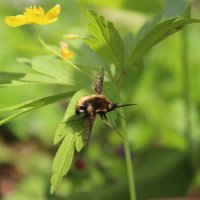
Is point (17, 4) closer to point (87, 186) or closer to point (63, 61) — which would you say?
point (87, 186)

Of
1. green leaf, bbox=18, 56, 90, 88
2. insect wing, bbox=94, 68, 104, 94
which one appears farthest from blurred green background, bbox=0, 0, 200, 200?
insect wing, bbox=94, 68, 104, 94

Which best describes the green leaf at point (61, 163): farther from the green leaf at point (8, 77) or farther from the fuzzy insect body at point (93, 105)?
the green leaf at point (8, 77)

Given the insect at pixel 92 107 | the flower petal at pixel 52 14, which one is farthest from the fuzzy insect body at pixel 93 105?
the flower petal at pixel 52 14

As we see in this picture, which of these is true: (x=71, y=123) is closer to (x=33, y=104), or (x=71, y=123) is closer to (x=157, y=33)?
(x=33, y=104)

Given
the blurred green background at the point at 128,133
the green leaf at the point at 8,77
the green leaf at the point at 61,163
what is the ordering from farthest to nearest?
the blurred green background at the point at 128,133 → the green leaf at the point at 8,77 → the green leaf at the point at 61,163

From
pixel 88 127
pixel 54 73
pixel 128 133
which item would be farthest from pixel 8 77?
pixel 128 133

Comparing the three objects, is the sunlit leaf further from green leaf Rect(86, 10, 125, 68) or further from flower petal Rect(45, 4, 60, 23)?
flower petal Rect(45, 4, 60, 23)
